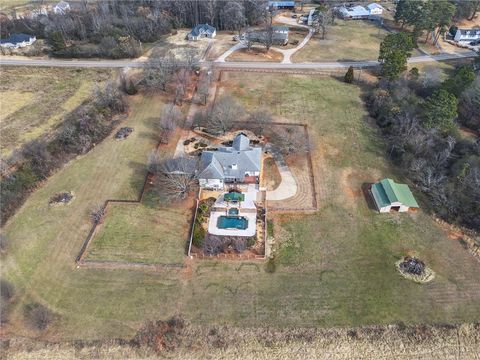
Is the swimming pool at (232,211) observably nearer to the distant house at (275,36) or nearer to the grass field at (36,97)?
the grass field at (36,97)

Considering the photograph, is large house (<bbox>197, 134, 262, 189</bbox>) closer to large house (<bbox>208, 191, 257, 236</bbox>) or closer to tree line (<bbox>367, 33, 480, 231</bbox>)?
large house (<bbox>208, 191, 257, 236</bbox>)

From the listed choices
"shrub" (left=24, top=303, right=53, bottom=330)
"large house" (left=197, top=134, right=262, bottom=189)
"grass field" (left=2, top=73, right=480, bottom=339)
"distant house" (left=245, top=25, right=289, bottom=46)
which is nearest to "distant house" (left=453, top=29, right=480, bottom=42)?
"distant house" (left=245, top=25, right=289, bottom=46)

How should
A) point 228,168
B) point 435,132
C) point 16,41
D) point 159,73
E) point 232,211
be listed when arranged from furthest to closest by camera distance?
point 16,41
point 159,73
point 435,132
point 228,168
point 232,211

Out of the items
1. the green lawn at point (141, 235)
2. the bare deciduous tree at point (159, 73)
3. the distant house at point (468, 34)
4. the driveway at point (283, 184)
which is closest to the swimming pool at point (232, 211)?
the driveway at point (283, 184)

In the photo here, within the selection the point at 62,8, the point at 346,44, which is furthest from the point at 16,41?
the point at 346,44

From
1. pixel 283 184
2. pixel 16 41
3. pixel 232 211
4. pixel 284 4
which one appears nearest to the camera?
pixel 232 211

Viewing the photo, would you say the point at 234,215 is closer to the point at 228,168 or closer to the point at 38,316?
the point at 228,168

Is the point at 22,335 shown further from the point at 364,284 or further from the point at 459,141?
the point at 459,141

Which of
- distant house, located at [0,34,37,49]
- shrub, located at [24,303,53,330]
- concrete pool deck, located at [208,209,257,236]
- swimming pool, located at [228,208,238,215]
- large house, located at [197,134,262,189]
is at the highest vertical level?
distant house, located at [0,34,37,49]
